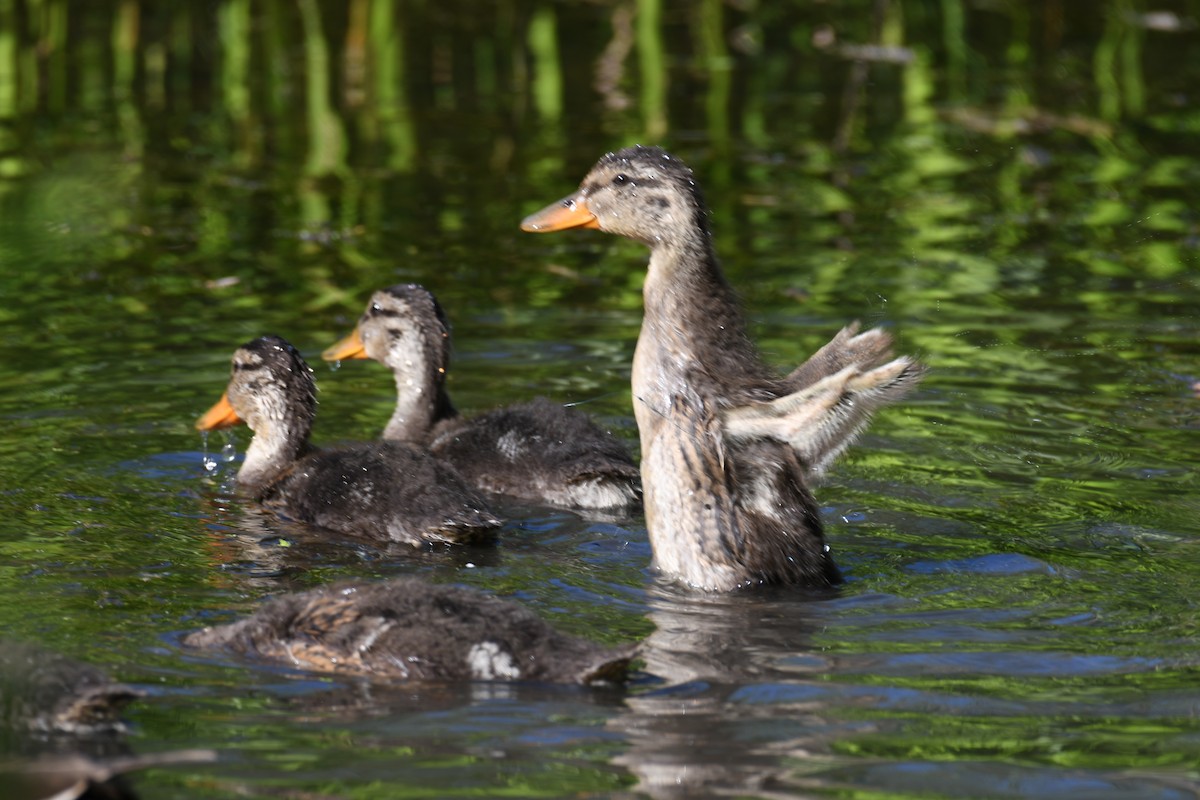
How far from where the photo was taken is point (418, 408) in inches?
347

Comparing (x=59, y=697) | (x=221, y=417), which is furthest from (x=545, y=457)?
(x=59, y=697)

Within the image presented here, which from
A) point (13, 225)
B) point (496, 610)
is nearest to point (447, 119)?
point (13, 225)

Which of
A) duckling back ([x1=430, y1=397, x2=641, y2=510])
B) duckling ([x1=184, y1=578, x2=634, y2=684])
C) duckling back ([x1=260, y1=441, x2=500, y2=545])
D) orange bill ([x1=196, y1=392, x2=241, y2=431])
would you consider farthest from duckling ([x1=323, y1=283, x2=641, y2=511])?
duckling ([x1=184, y1=578, x2=634, y2=684])

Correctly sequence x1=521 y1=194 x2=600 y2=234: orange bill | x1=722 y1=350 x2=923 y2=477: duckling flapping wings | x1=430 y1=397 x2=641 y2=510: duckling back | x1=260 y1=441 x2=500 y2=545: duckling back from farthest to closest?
x1=430 y1=397 x2=641 y2=510: duckling back → x1=521 y1=194 x2=600 y2=234: orange bill → x1=260 y1=441 x2=500 y2=545: duckling back → x1=722 y1=350 x2=923 y2=477: duckling flapping wings

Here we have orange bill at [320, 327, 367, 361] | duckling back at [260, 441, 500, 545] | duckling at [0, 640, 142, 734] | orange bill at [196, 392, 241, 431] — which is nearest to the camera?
duckling at [0, 640, 142, 734]

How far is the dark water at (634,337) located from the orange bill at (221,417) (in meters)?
0.14

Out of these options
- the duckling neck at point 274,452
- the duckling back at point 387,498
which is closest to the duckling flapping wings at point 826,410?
the duckling back at point 387,498

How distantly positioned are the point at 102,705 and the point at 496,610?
3.91 feet

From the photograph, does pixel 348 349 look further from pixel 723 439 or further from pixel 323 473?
pixel 723 439

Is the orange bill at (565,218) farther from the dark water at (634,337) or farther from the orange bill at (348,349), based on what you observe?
the orange bill at (348,349)

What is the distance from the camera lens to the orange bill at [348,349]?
9.12m

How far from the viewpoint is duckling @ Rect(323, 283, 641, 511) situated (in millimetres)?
7801

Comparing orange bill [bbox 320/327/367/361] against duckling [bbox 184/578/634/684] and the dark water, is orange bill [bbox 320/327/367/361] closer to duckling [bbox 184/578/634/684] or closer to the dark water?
the dark water

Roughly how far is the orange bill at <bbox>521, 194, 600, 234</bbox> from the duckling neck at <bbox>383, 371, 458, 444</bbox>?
123 centimetres
